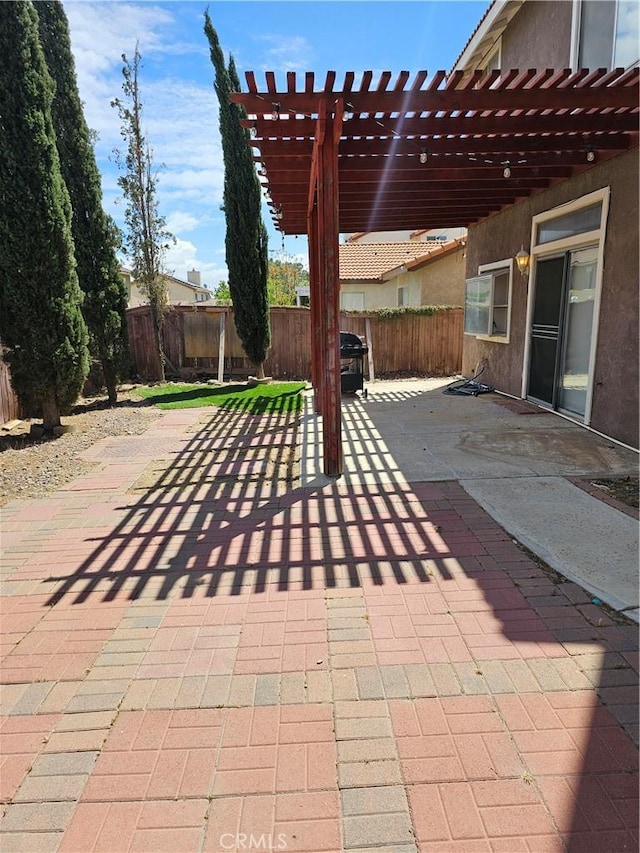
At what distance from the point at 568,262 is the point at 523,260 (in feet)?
4.34

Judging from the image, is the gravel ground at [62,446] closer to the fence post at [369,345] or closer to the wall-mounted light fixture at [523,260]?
the fence post at [369,345]

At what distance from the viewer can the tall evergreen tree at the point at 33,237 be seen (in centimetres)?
662

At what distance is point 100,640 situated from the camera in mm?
2723

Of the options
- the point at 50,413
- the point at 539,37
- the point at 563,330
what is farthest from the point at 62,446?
the point at 539,37

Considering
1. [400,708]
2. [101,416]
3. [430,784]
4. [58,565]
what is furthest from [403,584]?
[101,416]

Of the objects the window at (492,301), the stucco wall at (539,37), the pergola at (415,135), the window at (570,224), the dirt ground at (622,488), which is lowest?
the dirt ground at (622,488)

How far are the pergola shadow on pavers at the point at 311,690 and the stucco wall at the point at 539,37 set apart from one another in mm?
6774

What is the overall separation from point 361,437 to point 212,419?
2.94 metres

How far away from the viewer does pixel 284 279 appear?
122ft

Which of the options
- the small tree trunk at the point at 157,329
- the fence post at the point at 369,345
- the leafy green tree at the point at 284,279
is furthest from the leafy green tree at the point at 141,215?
the leafy green tree at the point at 284,279

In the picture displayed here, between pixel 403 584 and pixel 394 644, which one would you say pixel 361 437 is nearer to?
pixel 403 584

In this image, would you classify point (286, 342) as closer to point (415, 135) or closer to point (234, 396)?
point (234, 396)

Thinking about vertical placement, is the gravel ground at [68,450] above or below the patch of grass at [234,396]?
below

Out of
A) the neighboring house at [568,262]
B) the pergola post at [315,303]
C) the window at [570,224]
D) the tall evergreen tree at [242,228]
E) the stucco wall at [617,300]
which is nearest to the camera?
the stucco wall at [617,300]
